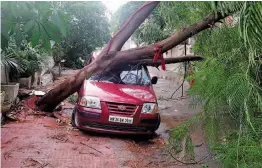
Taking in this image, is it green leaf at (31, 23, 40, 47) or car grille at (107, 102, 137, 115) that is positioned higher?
green leaf at (31, 23, 40, 47)

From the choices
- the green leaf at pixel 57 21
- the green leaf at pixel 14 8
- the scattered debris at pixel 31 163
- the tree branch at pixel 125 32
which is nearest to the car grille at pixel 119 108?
the tree branch at pixel 125 32

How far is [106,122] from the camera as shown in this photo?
5.90 meters

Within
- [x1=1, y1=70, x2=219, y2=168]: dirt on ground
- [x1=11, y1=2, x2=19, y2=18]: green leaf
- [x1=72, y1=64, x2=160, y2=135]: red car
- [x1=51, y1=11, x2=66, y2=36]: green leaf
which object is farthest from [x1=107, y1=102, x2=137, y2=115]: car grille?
[x1=11, y1=2, x2=19, y2=18]: green leaf

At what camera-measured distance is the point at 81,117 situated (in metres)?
5.95

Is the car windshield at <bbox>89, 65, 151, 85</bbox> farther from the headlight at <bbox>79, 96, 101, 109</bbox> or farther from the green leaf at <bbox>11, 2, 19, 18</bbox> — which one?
the green leaf at <bbox>11, 2, 19, 18</bbox>

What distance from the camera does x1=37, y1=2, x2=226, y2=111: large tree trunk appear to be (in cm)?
430

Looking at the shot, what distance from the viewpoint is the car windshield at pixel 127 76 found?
6785 millimetres

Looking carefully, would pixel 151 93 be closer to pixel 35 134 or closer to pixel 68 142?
pixel 68 142

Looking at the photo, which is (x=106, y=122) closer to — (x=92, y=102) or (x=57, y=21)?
(x=92, y=102)

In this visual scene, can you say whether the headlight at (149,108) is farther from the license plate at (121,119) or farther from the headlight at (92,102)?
the headlight at (92,102)

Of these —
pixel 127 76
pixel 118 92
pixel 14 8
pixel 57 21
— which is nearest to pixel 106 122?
pixel 118 92

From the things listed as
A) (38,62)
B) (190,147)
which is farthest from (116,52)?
(38,62)

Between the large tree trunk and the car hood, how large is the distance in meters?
0.40

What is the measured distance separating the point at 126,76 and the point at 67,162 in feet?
9.73
